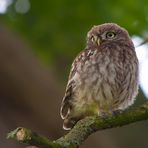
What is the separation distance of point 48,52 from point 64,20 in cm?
39

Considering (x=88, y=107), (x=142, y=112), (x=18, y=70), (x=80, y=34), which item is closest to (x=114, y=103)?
(x=88, y=107)

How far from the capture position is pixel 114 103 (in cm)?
Result: 548

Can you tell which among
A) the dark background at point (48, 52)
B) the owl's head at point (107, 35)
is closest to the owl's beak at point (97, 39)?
the owl's head at point (107, 35)

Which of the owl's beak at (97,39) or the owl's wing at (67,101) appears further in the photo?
the owl's beak at (97,39)

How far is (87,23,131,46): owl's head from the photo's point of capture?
587 centimetres

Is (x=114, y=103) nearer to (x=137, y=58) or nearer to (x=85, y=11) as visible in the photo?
(x=137, y=58)

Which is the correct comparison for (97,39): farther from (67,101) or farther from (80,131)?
(80,131)

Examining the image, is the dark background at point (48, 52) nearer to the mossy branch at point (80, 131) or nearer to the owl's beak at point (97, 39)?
the owl's beak at point (97, 39)

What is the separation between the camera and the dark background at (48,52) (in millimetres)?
6480

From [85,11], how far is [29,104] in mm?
1591

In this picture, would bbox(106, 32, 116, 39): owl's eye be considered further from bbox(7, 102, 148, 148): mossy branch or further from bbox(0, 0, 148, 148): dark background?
bbox(7, 102, 148, 148): mossy branch

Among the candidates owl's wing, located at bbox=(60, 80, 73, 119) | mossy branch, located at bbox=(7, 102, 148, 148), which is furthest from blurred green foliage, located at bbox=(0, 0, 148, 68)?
mossy branch, located at bbox=(7, 102, 148, 148)

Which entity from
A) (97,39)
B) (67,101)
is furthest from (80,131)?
(97,39)

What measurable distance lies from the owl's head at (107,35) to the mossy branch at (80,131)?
4.48ft
